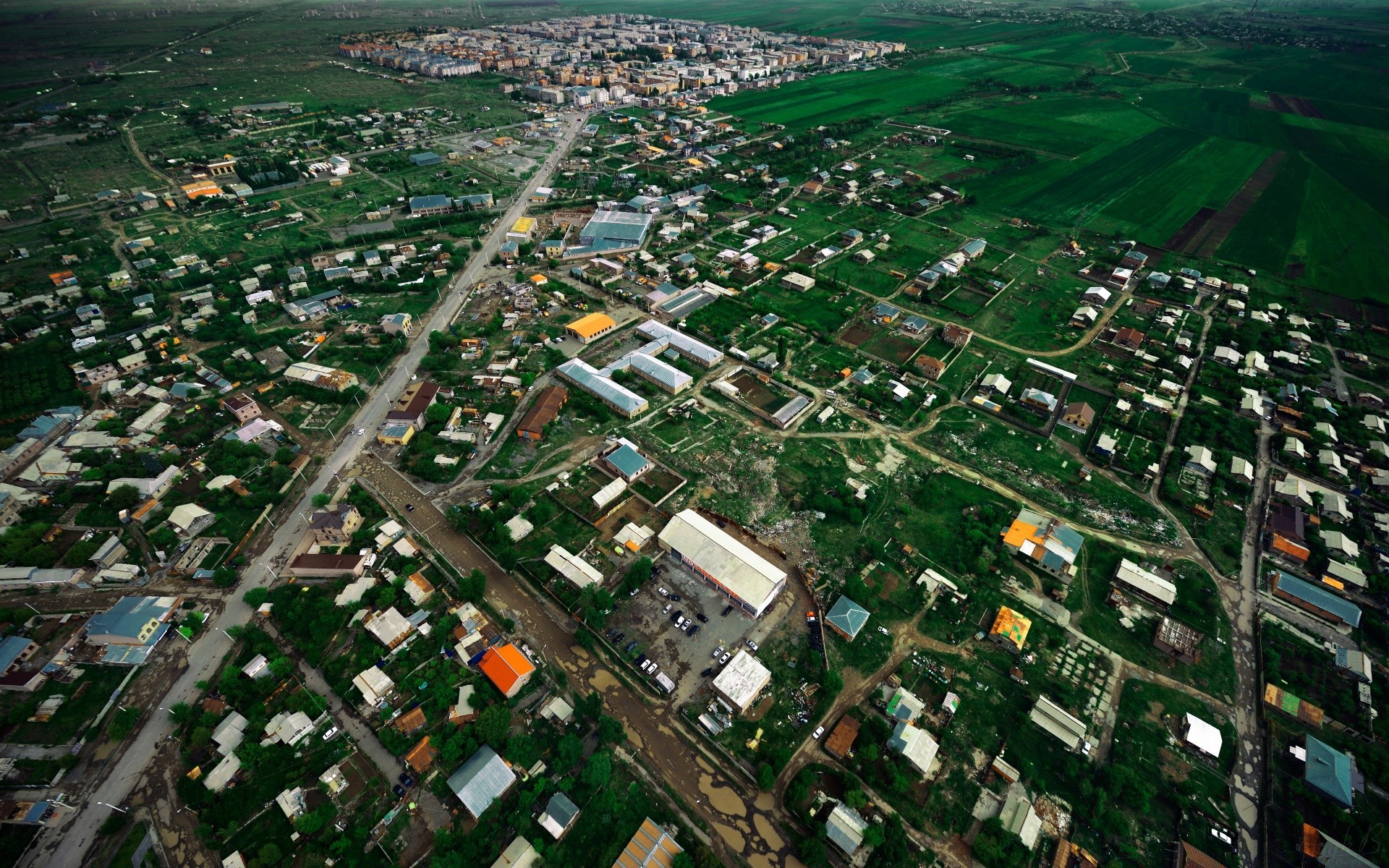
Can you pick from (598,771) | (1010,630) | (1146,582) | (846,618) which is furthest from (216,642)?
(1146,582)

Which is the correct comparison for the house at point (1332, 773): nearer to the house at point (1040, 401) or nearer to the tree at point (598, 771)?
the house at point (1040, 401)

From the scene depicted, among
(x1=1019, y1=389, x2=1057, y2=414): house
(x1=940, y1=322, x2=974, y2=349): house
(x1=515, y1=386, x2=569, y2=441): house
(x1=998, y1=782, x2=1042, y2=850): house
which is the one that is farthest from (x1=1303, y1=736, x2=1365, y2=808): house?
(x1=515, y1=386, x2=569, y2=441): house

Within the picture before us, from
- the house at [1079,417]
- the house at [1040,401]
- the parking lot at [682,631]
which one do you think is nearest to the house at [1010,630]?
the parking lot at [682,631]

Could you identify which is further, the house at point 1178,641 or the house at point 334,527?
the house at point 334,527

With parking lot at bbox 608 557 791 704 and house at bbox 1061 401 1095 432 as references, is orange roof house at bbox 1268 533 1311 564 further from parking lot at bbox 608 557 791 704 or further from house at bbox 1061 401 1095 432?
parking lot at bbox 608 557 791 704

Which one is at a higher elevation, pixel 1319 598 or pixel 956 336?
pixel 956 336

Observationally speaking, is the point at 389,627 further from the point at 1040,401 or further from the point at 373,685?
the point at 1040,401
